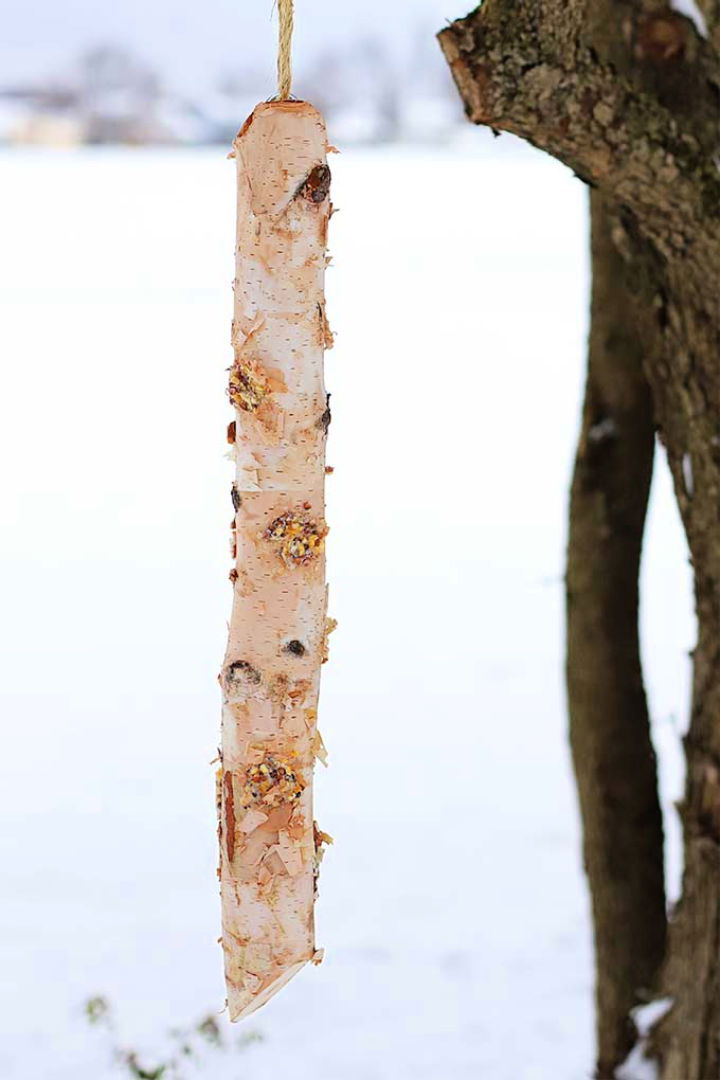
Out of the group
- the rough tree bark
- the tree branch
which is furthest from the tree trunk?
the tree branch

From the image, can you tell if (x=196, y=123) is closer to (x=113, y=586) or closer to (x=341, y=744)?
(x=113, y=586)

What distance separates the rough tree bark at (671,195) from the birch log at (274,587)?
1.20ft

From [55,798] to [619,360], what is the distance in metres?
2.02

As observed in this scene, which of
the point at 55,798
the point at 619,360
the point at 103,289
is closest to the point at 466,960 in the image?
the point at 55,798

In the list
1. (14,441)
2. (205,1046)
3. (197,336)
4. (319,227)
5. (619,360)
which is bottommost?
(205,1046)

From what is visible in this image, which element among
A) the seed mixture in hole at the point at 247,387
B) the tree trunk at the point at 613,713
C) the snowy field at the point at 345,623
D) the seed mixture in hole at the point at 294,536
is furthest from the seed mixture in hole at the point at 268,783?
the tree trunk at the point at 613,713

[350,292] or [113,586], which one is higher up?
[350,292]

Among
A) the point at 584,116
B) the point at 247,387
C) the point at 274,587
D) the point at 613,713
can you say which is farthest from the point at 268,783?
the point at 613,713

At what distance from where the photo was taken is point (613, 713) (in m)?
1.97

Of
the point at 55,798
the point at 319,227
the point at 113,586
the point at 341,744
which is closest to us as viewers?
the point at 319,227

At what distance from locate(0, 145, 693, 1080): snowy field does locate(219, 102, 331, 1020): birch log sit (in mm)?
943

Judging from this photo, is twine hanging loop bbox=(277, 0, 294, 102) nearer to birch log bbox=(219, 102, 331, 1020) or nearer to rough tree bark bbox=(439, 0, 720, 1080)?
birch log bbox=(219, 102, 331, 1020)

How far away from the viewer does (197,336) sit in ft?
22.5

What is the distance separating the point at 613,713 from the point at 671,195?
0.89 m
